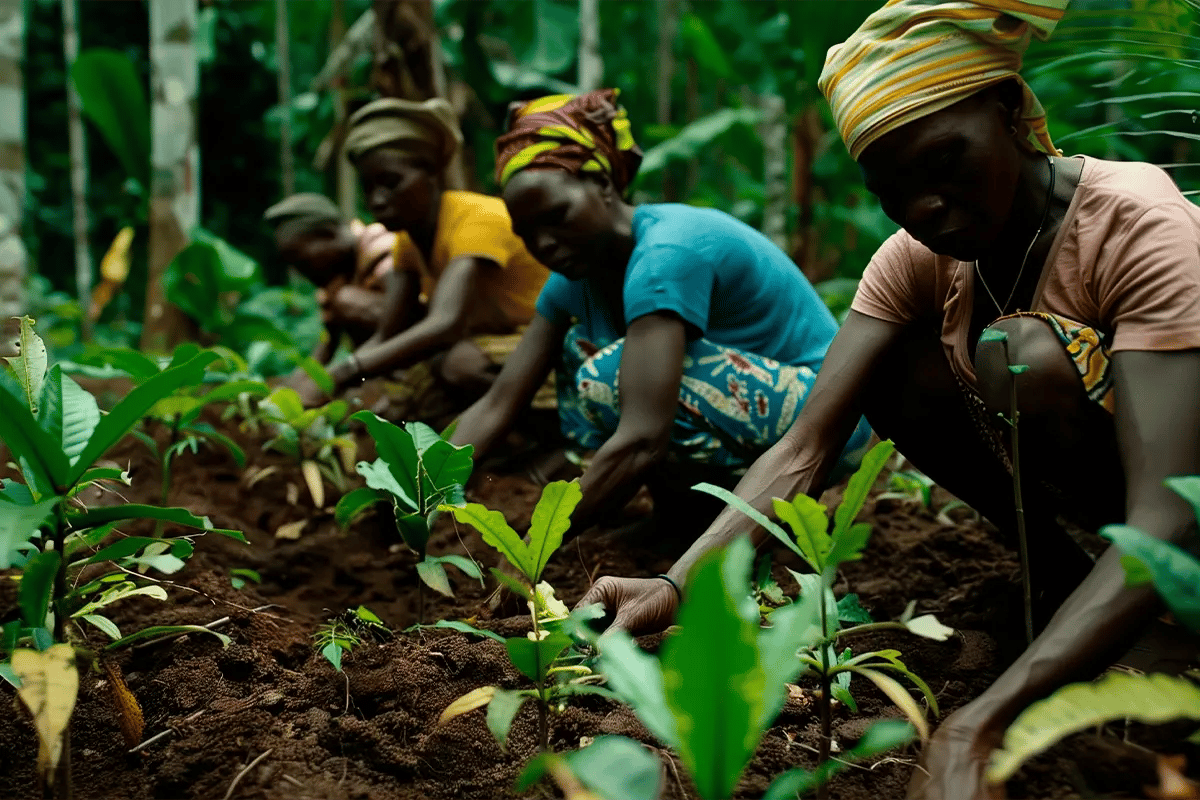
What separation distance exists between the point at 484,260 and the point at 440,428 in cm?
57

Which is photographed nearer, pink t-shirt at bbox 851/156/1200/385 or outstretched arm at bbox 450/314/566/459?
pink t-shirt at bbox 851/156/1200/385

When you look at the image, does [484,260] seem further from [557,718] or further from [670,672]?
[670,672]

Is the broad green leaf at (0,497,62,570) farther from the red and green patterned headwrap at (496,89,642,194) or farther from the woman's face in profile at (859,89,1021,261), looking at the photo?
the red and green patterned headwrap at (496,89,642,194)

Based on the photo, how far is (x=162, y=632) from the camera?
143cm

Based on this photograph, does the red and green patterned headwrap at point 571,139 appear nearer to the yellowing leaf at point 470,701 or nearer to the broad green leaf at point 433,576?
the broad green leaf at point 433,576

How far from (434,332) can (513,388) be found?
2.11 feet

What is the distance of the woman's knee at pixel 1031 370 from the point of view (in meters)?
1.39

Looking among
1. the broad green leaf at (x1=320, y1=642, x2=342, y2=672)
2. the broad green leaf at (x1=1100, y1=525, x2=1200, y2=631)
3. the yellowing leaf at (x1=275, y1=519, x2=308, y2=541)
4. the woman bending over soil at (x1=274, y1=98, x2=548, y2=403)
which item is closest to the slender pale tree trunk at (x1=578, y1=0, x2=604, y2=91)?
the woman bending over soil at (x1=274, y1=98, x2=548, y2=403)

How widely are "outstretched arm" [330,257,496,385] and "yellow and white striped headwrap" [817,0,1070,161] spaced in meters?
1.92

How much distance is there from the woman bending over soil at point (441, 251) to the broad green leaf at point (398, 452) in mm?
1523

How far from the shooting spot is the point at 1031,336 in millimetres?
1405

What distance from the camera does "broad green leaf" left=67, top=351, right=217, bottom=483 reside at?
45.7 inches

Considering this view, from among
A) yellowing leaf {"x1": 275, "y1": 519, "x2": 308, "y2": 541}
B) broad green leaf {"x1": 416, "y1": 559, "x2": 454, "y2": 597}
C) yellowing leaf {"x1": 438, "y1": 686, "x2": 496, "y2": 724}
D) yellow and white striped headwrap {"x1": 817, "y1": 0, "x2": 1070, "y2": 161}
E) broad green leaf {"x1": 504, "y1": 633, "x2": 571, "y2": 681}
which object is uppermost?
yellow and white striped headwrap {"x1": 817, "y1": 0, "x2": 1070, "y2": 161}

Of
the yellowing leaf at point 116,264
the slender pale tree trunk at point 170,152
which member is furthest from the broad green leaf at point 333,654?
the yellowing leaf at point 116,264
